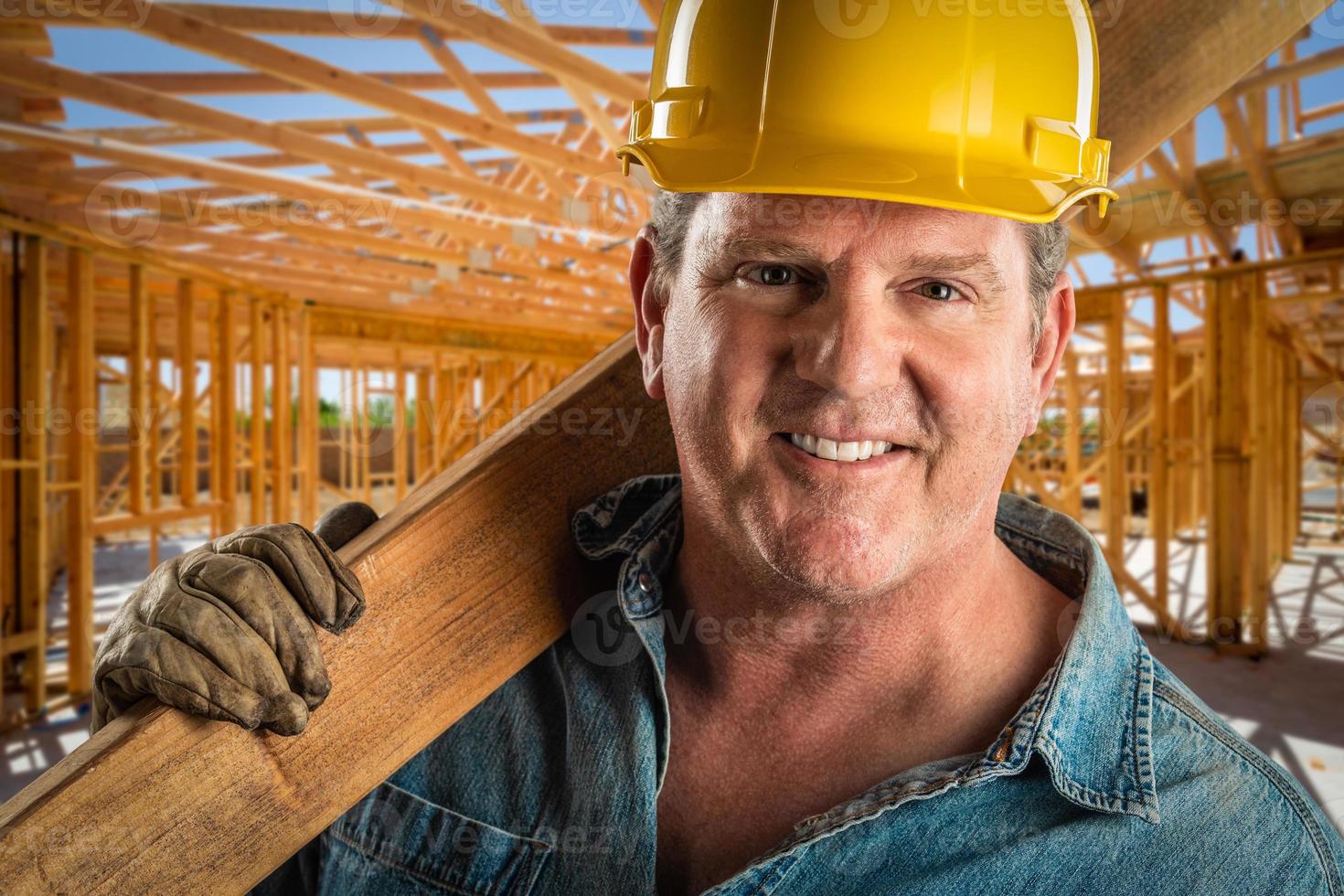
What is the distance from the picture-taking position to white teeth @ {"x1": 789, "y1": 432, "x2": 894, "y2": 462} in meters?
1.16

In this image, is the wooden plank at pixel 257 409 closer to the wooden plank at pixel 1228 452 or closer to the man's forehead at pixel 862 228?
the man's forehead at pixel 862 228

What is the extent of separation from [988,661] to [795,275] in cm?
73

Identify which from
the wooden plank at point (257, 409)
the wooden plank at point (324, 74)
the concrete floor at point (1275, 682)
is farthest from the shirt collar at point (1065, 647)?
the wooden plank at point (257, 409)

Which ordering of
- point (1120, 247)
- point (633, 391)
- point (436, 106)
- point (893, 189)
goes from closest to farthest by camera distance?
point (893, 189) → point (633, 391) → point (436, 106) → point (1120, 247)

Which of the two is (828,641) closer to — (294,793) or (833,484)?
(833,484)

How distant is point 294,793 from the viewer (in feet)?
3.15

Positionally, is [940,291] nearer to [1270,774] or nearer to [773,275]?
[773,275]

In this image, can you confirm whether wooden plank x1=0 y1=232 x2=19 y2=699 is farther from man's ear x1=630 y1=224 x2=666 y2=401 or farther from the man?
man's ear x1=630 y1=224 x2=666 y2=401

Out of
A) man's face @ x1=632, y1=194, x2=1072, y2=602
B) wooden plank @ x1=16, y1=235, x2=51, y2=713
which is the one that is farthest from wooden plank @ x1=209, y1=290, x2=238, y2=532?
man's face @ x1=632, y1=194, x2=1072, y2=602

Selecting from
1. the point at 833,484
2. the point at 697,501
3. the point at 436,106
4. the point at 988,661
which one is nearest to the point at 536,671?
the point at 697,501

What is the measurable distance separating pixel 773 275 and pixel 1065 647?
2.33ft

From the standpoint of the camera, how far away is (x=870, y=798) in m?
1.16

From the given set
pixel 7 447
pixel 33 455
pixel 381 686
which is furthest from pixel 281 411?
pixel 381 686

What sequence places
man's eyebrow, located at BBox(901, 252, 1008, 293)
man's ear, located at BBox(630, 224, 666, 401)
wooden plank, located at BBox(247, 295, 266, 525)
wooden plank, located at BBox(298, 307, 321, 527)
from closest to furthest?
man's eyebrow, located at BBox(901, 252, 1008, 293) < man's ear, located at BBox(630, 224, 666, 401) < wooden plank, located at BBox(247, 295, 266, 525) < wooden plank, located at BBox(298, 307, 321, 527)
